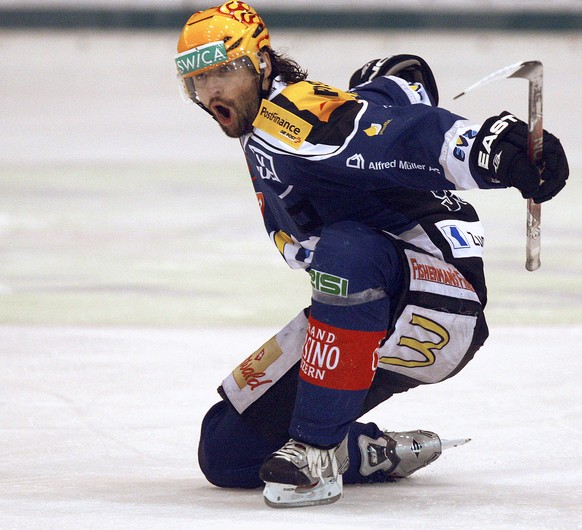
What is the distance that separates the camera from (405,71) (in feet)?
9.59

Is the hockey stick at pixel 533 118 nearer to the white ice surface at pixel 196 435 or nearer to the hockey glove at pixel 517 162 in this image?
the hockey glove at pixel 517 162

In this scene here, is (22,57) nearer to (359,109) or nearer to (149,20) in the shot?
(149,20)

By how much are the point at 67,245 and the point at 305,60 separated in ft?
25.6

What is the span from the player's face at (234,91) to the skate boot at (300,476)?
66 centimetres

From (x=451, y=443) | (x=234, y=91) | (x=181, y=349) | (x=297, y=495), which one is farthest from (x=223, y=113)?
(x=181, y=349)

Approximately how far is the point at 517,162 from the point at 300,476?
0.75 metres

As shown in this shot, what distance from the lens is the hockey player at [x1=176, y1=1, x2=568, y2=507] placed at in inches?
90.4

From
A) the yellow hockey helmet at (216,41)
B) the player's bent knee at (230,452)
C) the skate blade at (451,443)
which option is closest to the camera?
the yellow hockey helmet at (216,41)

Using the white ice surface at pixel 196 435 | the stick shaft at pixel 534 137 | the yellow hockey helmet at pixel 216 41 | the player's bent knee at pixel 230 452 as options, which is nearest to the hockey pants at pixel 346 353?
the player's bent knee at pixel 230 452

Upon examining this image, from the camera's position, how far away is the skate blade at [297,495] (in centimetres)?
240

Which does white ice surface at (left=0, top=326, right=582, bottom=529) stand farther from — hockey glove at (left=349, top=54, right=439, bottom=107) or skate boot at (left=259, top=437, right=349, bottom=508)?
hockey glove at (left=349, top=54, right=439, bottom=107)

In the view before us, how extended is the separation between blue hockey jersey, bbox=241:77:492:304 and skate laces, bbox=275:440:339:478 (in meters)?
0.42

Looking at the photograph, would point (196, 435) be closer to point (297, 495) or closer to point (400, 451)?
point (400, 451)

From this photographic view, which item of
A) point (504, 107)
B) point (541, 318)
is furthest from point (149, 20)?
point (541, 318)
